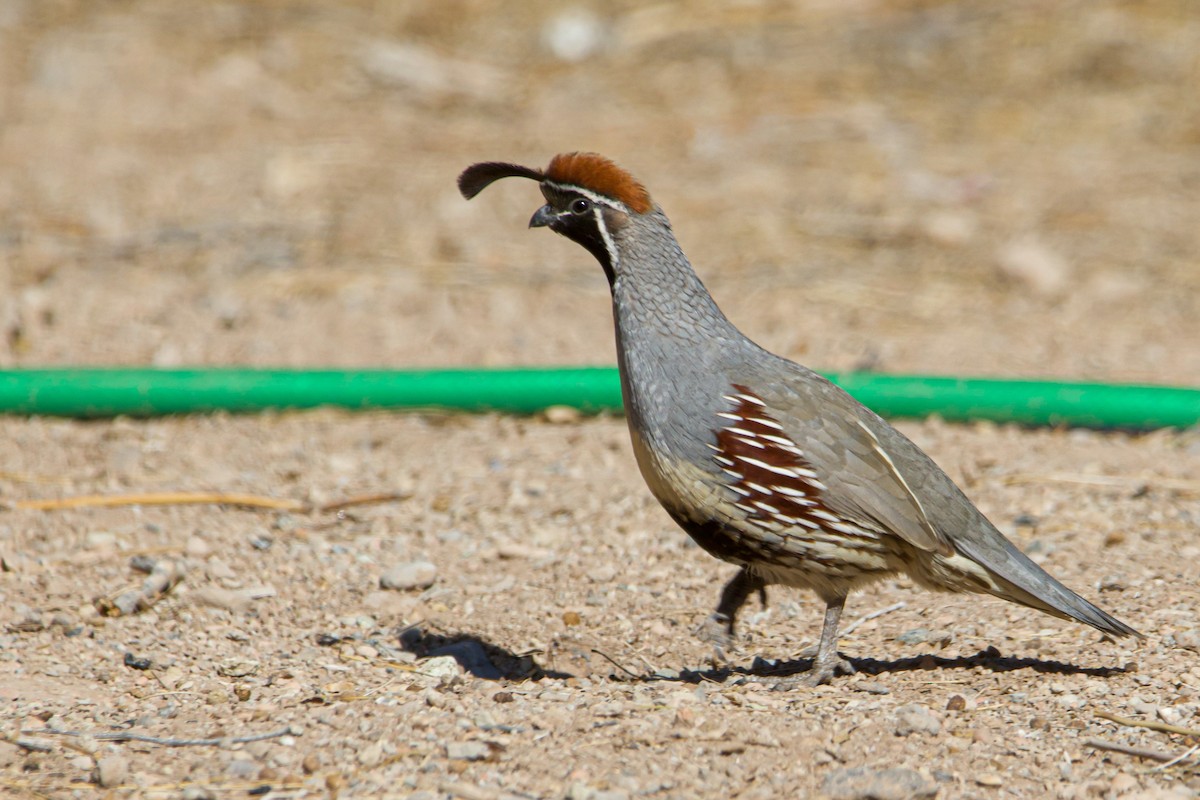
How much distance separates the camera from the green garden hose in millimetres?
6723

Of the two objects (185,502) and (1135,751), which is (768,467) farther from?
(185,502)

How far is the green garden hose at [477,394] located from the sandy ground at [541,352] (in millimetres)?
133

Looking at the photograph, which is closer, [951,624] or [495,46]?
[951,624]

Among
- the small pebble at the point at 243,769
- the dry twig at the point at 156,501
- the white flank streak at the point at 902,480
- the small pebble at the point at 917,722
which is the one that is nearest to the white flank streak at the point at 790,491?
the white flank streak at the point at 902,480

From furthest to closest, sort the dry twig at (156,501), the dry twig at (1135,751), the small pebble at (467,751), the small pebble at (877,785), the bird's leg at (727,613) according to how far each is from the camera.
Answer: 1. the dry twig at (156,501)
2. the bird's leg at (727,613)
3. the dry twig at (1135,751)
4. the small pebble at (467,751)
5. the small pebble at (877,785)

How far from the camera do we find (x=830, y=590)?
Answer: 448 cm

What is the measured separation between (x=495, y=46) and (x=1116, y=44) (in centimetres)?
518

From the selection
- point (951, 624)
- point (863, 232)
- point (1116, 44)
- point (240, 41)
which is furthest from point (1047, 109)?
point (951, 624)

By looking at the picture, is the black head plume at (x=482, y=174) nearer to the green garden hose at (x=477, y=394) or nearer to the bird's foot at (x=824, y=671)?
the bird's foot at (x=824, y=671)

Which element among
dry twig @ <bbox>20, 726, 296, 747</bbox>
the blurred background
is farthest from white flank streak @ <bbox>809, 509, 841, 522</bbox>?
the blurred background

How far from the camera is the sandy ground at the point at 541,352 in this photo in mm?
3846

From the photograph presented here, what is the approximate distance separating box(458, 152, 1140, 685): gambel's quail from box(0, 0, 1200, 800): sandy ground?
339mm

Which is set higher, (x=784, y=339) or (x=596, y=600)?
(x=784, y=339)

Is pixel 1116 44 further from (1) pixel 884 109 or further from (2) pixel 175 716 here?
(2) pixel 175 716
